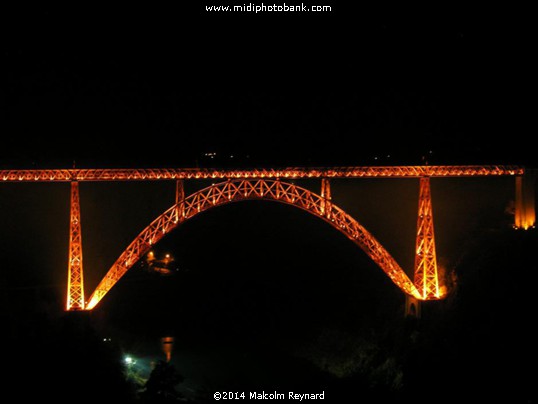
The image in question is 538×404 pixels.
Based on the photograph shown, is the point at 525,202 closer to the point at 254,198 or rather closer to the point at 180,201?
the point at 254,198

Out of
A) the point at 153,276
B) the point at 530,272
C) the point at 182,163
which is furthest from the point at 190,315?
the point at 530,272

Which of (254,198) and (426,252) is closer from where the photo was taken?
(254,198)

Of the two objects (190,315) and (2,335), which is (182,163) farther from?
(2,335)

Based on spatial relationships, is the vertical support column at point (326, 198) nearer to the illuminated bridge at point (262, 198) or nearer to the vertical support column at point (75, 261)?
the illuminated bridge at point (262, 198)

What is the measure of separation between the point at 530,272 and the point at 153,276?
16.2 m

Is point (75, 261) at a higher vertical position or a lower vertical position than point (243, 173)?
lower

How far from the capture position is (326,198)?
2747 centimetres

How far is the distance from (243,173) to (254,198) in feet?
3.18

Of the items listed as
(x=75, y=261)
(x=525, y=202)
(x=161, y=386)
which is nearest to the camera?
(x=161, y=386)

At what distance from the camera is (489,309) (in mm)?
26500

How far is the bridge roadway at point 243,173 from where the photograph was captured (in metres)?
25.3

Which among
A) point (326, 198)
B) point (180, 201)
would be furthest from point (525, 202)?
point (180, 201)

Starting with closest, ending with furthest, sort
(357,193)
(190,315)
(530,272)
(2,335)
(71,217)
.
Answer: (2,335) < (71,217) < (530,272) < (357,193) < (190,315)

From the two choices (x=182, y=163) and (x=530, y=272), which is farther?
(x=182, y=163)
